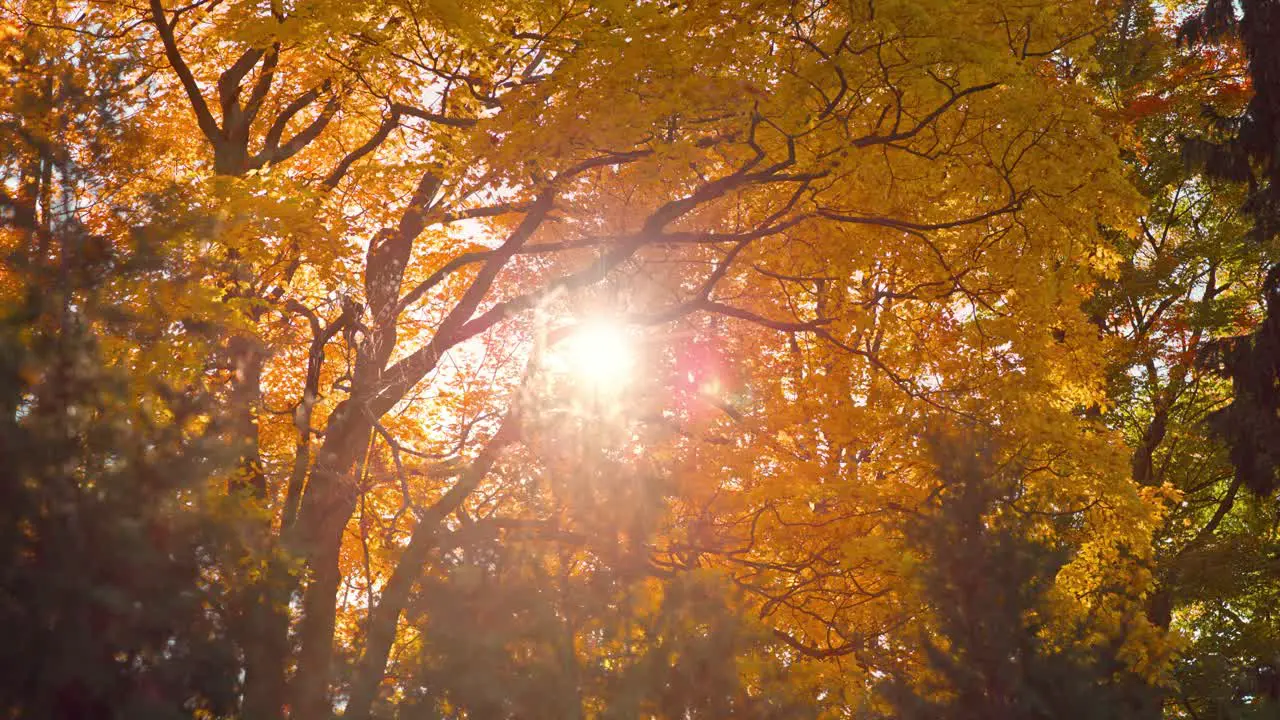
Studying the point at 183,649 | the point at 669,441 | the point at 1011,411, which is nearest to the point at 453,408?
the point at 669,441

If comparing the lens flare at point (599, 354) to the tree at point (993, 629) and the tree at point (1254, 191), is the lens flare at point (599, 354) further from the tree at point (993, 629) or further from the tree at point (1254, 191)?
the tree at point (1254, 191)

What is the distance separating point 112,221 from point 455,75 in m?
3.47

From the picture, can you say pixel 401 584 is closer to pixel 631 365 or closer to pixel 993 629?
pixel 631 365

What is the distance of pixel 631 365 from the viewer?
1047 cm

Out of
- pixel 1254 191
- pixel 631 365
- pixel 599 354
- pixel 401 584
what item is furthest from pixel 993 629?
pixel 1254 191

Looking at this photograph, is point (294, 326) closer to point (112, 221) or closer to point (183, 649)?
point (112, 221)

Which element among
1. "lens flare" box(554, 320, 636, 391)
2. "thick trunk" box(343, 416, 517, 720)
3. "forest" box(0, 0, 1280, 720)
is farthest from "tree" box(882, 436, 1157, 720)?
"thick trunk" box(343, 416, 517, 720)

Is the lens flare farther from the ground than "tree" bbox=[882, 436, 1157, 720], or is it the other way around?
the lens flare

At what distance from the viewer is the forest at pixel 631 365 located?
17.0 feet

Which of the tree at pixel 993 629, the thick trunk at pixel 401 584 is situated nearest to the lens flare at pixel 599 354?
the thick trunk at pixel 401 584

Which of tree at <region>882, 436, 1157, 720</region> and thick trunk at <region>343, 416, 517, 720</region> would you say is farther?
tree at <region>882, 436, 1157, 720</region>

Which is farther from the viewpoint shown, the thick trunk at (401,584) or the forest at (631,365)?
the thick trunk at (401,584)

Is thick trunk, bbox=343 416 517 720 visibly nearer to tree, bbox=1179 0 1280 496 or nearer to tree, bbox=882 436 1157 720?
tree, bbox=882 436 1157 720

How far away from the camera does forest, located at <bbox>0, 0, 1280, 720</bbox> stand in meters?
5.18
